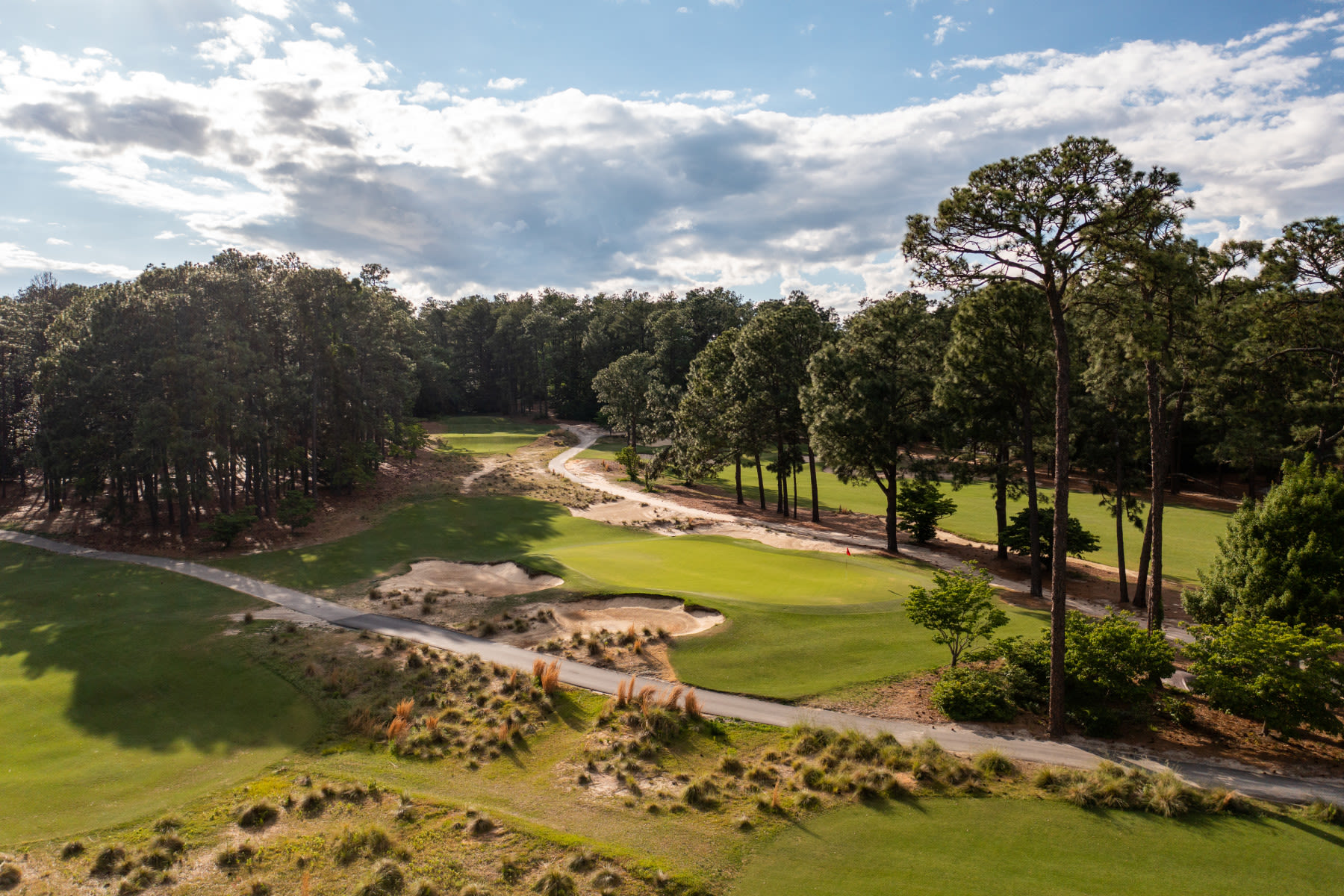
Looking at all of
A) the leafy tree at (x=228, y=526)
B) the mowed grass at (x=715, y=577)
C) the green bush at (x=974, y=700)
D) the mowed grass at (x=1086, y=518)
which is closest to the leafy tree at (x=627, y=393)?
the mowed grass at (x=1086, y=518)

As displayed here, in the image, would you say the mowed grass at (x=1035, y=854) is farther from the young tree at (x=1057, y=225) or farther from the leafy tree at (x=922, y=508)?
the leafy tree at (x=922, y=508)

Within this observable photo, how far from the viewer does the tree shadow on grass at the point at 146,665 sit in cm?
1856

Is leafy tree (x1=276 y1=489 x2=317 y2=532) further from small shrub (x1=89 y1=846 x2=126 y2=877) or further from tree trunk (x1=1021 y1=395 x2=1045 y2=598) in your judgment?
tree trunk (x1=1021 y1=395 x2=1045 y2=598)

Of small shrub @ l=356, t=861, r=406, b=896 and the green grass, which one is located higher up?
the green grass

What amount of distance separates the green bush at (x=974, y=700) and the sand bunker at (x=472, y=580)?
17.6 metres

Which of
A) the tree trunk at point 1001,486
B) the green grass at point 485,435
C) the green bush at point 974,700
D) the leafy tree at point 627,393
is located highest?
the leafy tree at point 627,393

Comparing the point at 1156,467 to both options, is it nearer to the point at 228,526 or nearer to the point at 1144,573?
the point at 1144,573

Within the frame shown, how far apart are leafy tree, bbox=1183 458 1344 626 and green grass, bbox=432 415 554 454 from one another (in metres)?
71.2

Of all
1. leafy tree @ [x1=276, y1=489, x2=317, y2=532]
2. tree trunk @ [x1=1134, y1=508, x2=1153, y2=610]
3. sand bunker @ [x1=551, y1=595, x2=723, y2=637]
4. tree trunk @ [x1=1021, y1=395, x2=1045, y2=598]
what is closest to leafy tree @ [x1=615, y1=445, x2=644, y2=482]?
leafy tree @ [x1=276, y1=489, x2=317, y2=532]

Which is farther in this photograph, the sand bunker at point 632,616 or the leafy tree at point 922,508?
the leafy tree at point 922,508

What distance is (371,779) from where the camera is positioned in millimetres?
15562

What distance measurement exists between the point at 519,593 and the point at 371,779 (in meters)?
14.3

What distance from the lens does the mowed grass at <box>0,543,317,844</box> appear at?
15227 mm

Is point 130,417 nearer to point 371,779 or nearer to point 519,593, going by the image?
point 519,593
